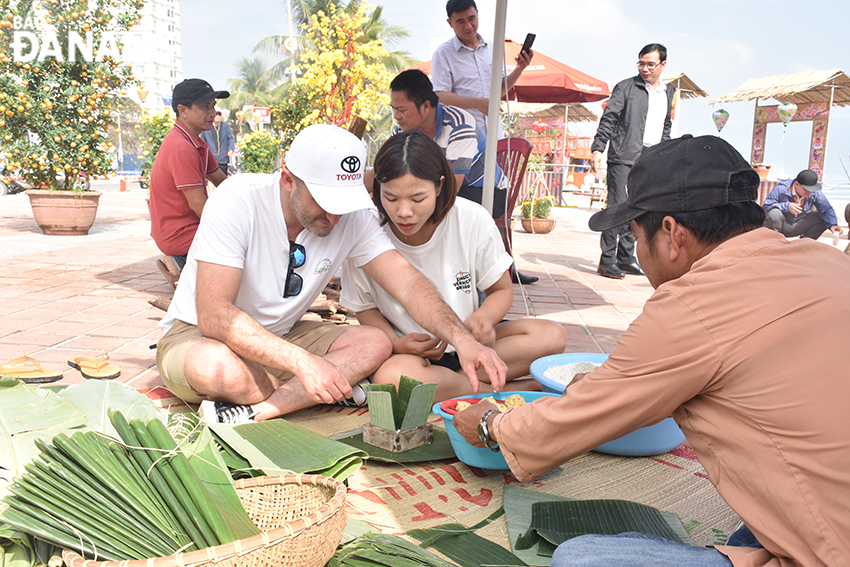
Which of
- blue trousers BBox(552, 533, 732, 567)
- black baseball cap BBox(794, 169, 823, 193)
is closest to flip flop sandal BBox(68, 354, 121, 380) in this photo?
blue trousers BBox(552, 533, 732, 567)

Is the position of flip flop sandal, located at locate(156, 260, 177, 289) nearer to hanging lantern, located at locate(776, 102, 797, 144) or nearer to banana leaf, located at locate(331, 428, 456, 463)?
banana leaf, located at locate(331, 428, 456, 463)

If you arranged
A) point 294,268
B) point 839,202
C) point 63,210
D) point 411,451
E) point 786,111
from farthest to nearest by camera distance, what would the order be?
point 839,202 < point 786,111 < point 63,210 < point 294,268 < point 411,451

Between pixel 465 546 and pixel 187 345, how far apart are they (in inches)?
53.3

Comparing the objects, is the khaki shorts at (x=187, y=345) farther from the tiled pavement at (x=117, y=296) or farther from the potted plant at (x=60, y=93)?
the potted plant at (x=60, y=93)

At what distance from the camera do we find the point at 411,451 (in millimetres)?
2238

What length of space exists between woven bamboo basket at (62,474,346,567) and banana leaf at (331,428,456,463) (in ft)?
1.63

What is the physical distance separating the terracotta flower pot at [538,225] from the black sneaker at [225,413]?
875cm

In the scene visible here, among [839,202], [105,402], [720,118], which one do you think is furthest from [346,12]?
[105,402]

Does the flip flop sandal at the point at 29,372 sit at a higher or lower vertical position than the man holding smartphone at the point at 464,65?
lower

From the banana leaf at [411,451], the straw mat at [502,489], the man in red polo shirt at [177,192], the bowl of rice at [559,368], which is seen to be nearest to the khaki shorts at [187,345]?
the banana leaf at [411,451]

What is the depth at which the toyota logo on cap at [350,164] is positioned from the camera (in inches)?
89.0

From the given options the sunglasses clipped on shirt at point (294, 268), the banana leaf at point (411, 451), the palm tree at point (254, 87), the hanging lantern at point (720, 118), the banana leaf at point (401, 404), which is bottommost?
the banana leaf at point (411, 451)

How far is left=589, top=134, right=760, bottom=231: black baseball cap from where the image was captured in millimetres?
1283

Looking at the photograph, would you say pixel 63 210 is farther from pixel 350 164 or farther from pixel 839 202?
pixel 839 202
